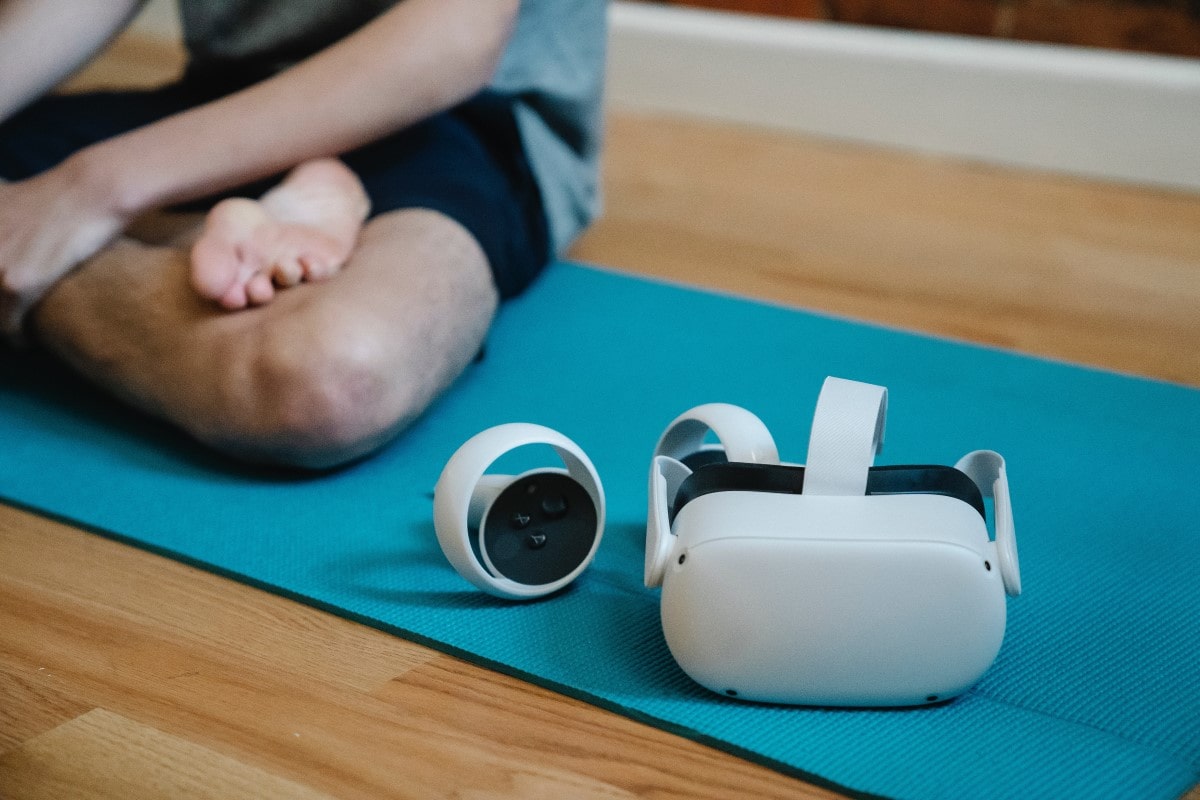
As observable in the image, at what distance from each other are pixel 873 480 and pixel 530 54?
78cm

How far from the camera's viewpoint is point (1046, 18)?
195 cm

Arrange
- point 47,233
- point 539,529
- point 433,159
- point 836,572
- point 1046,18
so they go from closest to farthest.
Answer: point 836,572, point 539,529, point 47,233, point 433,159, point 1046,18

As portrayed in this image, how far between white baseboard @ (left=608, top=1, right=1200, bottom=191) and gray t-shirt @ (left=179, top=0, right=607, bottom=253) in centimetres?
86

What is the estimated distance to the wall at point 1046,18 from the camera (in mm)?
1869

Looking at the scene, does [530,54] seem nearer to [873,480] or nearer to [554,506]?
[554,506]

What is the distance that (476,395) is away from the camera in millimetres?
1128

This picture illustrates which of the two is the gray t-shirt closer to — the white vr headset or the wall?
the white vr headset

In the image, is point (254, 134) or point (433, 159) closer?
point (254, 134)

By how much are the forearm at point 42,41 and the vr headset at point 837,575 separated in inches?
38.3

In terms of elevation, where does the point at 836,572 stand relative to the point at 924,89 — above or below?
above

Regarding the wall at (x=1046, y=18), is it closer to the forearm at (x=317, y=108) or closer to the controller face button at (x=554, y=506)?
the forearm at (x=317, y=108)

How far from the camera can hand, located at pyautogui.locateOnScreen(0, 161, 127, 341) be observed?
3.44ft

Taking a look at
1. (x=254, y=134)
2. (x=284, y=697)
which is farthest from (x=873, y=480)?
(x=254, y=134)

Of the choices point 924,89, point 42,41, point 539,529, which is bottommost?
point 924,89
